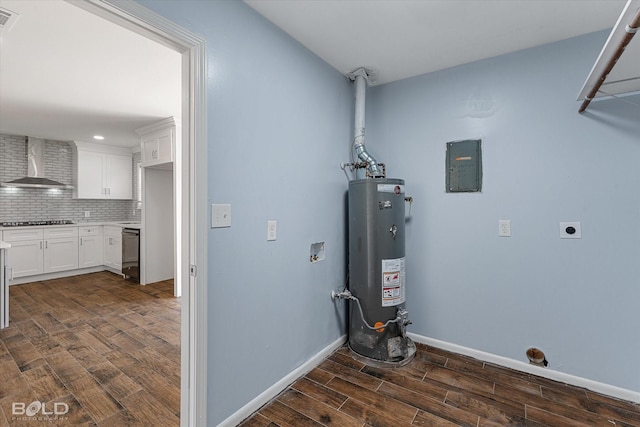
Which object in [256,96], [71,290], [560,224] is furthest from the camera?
[71,290]

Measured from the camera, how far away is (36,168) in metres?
5.15

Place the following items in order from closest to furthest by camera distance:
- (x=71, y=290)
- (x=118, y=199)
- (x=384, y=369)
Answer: (x=384, y=369), (x=71, y=290), (x=118, y=199)

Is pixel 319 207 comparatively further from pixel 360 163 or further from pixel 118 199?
pixel 118 199

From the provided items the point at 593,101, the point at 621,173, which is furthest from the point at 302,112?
the point at 621,173

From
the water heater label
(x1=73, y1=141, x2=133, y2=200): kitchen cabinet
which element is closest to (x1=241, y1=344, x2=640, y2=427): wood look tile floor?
the water heater label

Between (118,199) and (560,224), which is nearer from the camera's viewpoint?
(560,224)

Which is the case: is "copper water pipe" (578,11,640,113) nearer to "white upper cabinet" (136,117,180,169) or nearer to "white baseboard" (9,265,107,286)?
"white upper cabinet" (136,117,180,169)

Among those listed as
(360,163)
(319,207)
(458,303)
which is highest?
(360,163)

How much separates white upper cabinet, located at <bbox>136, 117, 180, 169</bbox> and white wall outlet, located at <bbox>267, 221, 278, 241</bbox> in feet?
9.35

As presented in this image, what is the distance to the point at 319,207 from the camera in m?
2.34

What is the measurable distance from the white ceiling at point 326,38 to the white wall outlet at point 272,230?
1.29 meters

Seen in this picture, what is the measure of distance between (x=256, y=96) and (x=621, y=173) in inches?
95.2

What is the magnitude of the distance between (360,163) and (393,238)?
2.37 feet

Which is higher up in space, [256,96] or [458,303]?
[256,96]
